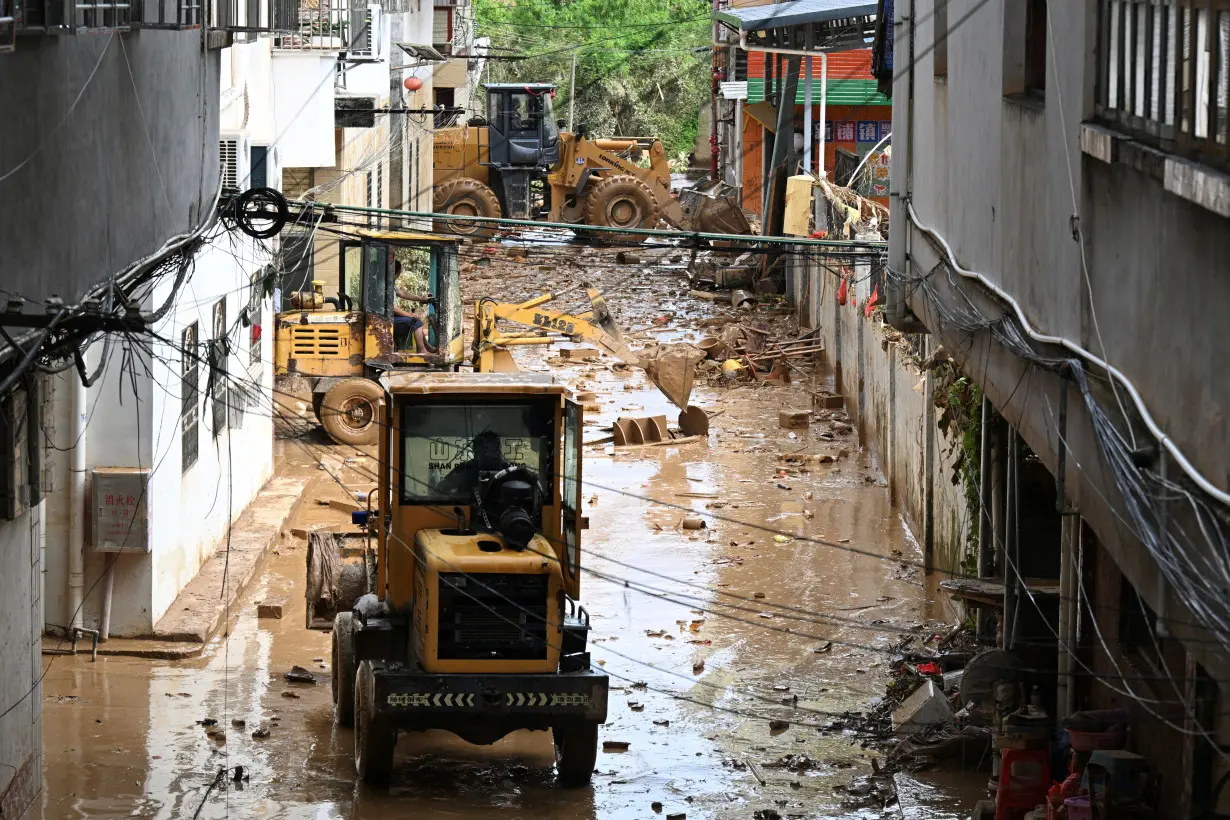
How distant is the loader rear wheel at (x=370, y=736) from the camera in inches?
453

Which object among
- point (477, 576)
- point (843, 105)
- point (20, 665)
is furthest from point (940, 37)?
point (843, 105)

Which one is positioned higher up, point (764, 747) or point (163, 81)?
point (163, 81)

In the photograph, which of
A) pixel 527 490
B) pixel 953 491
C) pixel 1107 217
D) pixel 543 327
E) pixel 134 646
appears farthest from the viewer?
pixel 543 327

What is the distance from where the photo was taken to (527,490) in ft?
38.4

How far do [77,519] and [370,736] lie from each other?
4.52 m

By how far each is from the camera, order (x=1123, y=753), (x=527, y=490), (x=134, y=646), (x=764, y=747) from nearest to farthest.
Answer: (x=1123, y=753) → (x=527, y=490) → (x=764, y=747) → (x=134, y=646)

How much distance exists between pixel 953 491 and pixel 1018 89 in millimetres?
7898

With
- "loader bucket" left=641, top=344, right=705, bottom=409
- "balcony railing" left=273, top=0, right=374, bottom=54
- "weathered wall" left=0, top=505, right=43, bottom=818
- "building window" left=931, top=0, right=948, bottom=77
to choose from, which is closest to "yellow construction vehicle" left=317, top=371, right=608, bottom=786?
"weathered wall" left=0, top=505, right=43, bottom=818

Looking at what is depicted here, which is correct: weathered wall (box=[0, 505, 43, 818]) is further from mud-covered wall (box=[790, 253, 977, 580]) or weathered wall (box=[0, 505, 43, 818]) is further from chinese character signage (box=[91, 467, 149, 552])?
mud-covered wall (box=[790, 253, 977, 580])

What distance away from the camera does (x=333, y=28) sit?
22500mm

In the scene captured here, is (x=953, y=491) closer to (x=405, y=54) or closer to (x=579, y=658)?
(x=579, y=658)

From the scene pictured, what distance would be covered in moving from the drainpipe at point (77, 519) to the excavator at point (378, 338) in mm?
7703

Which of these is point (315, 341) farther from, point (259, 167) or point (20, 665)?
point (20, 665)

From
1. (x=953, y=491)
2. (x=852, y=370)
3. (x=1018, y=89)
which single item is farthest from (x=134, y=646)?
(x=852, y=370)
